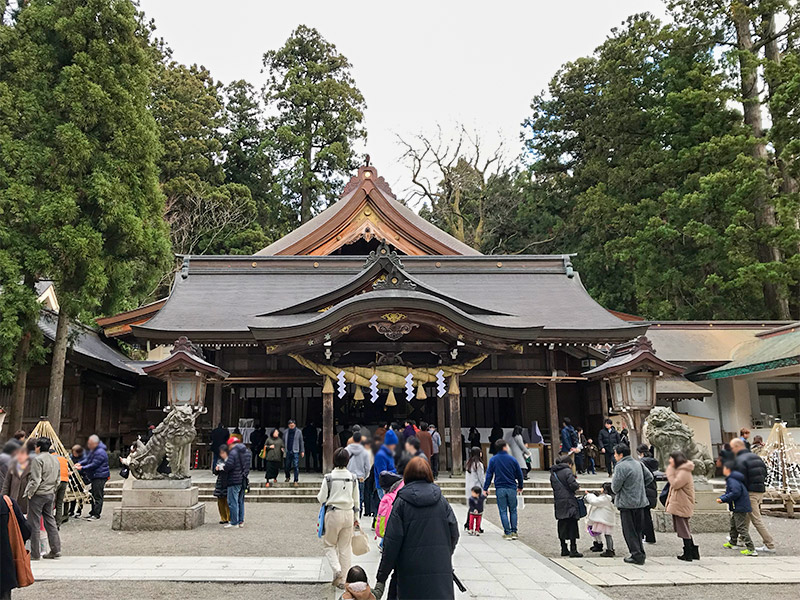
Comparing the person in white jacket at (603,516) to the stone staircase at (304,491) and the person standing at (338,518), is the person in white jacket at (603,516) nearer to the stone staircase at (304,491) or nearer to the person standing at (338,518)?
the person standing at (338,518)

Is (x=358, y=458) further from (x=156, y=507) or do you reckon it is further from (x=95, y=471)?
(x=95, y=471)

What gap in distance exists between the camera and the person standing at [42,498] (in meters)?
6.74

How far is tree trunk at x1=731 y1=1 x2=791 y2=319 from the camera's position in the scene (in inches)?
857

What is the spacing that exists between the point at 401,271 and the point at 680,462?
808 centimetres

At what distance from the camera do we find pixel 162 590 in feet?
18.7

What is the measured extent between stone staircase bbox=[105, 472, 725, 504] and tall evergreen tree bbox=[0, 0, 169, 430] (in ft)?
12.2

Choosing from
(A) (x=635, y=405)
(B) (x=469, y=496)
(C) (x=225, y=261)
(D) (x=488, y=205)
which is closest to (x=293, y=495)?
(B) (x=469, y=496)

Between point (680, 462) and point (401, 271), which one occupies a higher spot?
point (401, 271)

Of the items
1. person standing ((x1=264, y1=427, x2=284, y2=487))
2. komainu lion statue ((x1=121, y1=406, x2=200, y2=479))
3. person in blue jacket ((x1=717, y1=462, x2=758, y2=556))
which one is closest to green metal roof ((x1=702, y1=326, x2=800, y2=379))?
person in blue jacket ((x1=717, y1=462, x2=758, y2=556))

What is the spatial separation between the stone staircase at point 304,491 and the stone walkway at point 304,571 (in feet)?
16.1

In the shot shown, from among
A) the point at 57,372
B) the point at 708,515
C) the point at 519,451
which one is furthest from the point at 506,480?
the point at 57,372

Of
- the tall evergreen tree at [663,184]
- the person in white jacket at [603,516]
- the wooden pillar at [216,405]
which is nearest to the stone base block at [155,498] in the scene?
the wooden pillar at [216,405]

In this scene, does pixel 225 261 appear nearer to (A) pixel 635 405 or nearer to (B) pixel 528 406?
(B) pixel 528 406

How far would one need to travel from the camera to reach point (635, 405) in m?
9.98
